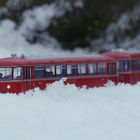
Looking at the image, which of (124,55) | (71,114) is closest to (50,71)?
(71,114)

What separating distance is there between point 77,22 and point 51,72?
1060 cm

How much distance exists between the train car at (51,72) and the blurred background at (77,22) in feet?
27.2

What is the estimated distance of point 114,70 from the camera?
20250 mm

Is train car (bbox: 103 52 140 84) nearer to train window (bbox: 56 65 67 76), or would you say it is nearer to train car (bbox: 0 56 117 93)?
train car (bbox: 0 56 117 93)

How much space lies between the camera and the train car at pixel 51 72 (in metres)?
17.4

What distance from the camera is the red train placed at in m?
17.4

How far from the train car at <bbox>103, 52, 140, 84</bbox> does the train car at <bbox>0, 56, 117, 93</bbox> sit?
1.46 meters

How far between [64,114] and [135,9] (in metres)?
14.8

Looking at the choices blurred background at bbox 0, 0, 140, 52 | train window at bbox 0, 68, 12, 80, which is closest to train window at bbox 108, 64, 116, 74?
train window at bbox 0, 68, 12, 80

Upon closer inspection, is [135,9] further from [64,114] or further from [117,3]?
[64,114]

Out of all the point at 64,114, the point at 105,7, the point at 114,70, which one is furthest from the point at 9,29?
the point at 64,114

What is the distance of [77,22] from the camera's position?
93.6ft

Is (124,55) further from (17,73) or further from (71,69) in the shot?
(17,73)

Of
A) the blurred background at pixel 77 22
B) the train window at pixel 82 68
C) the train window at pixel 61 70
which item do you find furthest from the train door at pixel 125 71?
the blurred background at pixel 77 22
